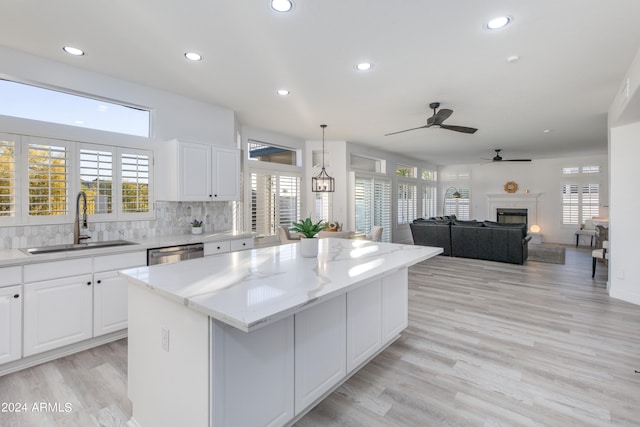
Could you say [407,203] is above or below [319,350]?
above

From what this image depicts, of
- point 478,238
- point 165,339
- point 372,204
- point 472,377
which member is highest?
point 372,204

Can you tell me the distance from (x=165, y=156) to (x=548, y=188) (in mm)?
11201

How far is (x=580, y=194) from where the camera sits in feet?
31.1

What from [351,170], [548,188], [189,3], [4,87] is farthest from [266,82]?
[548,188]

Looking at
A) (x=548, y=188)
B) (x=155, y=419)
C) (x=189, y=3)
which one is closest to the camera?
(x=155, y=419)

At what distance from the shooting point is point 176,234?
165 inches

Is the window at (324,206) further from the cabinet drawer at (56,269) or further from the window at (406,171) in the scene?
the cabinet drawer at (56,269)

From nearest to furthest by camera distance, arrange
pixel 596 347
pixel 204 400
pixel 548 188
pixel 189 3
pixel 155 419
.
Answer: pixel 204 400 → pixel 155 419 → pixel 189 3 → pixel 596 347 → pixel 548 188

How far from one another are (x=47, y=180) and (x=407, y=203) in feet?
28.7

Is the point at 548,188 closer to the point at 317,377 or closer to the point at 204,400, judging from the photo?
the point at 317,377

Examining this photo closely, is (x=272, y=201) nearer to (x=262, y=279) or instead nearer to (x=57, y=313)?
(x=57, y=313)

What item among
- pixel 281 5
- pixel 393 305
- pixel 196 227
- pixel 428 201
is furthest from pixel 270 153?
pixel 428 201

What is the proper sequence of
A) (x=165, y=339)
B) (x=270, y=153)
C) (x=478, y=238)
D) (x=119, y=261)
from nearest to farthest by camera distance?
(x=165, y=339) → (x=119, y=261) → (x=270, y=153) → (x=478, y=238)

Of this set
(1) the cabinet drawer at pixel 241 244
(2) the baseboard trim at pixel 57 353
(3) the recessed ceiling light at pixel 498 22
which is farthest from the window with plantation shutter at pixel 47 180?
(3) the recessed ceiling light at pixel 498 22
